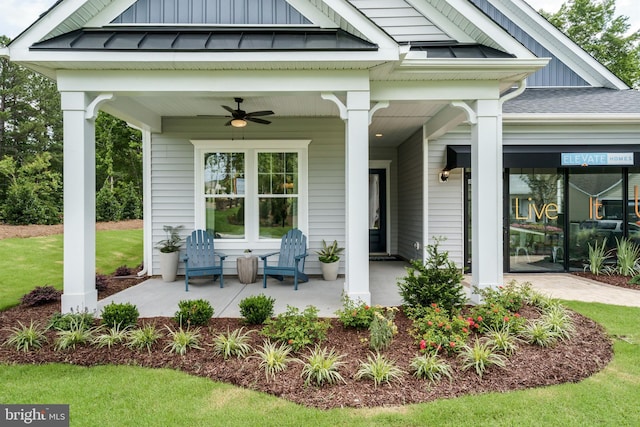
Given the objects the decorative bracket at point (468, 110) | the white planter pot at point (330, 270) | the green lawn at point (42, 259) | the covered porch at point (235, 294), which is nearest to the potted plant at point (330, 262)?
the white planter pot at point (330, 270)

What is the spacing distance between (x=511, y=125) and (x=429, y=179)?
1.78m

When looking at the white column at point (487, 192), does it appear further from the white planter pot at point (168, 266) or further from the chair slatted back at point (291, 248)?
the white planter pot at point (168, 266)

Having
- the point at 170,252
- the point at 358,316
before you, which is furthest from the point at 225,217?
the point at 358,316

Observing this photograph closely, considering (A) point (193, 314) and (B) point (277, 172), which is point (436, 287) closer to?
(A) point (193, 314)

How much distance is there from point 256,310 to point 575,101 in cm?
729

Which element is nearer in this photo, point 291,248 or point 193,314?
point 193,314

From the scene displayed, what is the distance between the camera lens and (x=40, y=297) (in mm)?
4680

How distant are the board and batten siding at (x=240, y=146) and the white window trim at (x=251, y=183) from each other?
0.08 meters

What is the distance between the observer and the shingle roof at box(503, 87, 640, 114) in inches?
252

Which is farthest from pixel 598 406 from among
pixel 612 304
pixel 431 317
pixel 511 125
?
pixel 511 125

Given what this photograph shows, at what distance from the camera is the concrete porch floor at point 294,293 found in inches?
178

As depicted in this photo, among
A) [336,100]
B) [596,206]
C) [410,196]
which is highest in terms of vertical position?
[336,100]

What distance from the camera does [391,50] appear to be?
3.83 m

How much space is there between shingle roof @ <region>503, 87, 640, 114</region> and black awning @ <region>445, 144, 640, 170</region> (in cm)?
65
